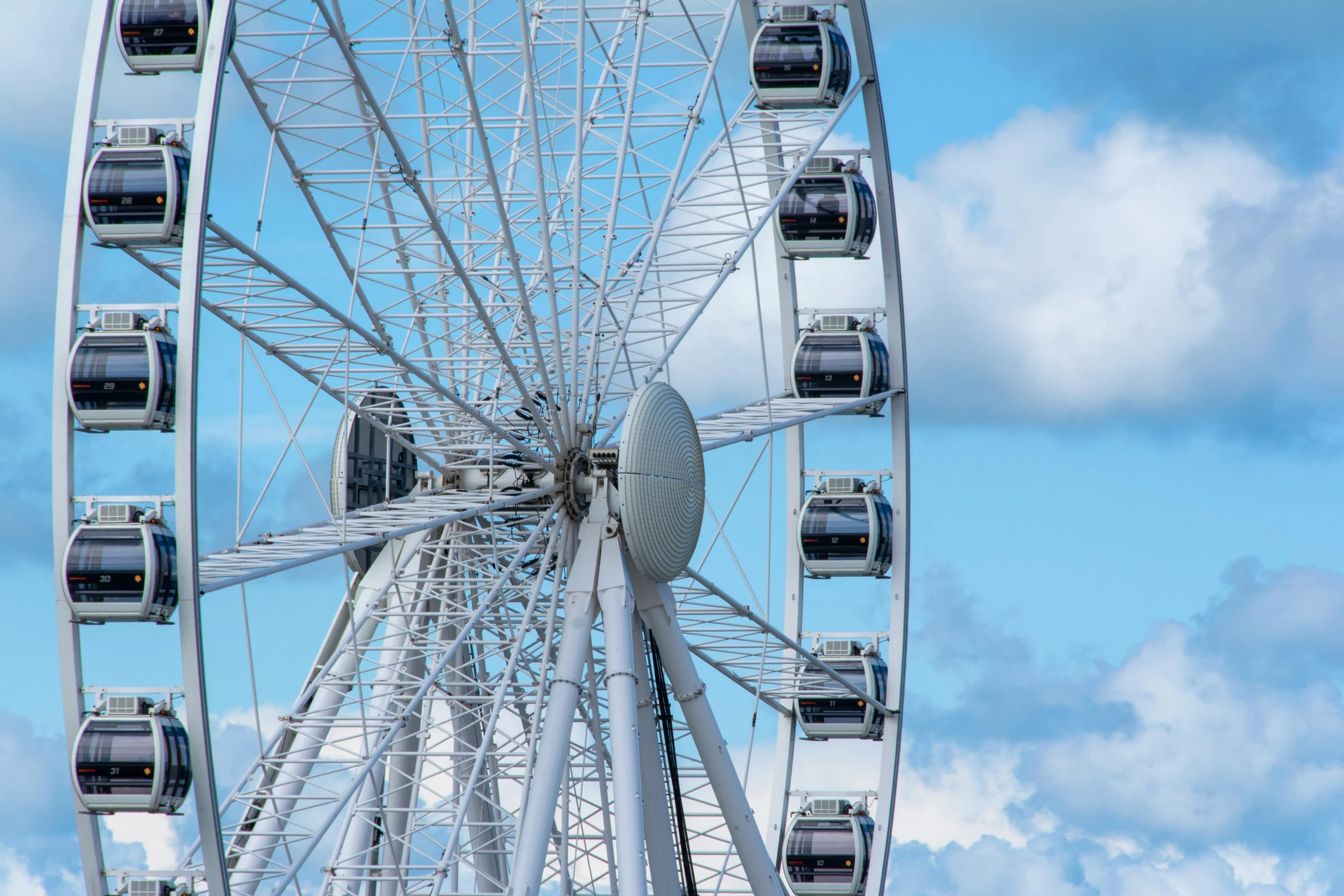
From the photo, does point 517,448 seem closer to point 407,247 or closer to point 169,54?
point 407,247

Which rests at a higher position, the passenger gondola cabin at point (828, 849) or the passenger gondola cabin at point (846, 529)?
the passenger gondola cabin at point (846, 529)

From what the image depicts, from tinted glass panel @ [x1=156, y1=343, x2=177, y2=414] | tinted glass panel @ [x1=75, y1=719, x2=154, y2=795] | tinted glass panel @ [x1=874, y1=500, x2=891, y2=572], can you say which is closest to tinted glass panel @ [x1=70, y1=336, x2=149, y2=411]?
tinted glass panel @ [x1=156, y1=343, x2=177, y2=414]

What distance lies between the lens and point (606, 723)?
117 ft

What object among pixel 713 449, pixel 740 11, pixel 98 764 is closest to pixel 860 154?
pixel 740 11

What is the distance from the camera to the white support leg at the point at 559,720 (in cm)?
3186

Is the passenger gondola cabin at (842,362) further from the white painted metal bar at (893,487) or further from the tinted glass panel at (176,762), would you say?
the tinted glass panel at (176,762)

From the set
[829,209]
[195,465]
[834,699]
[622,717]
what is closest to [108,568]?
[195,465]

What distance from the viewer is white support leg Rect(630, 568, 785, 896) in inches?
1405

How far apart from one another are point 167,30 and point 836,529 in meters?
16.3

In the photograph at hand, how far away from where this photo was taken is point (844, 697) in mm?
41312

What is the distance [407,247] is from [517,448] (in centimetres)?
377

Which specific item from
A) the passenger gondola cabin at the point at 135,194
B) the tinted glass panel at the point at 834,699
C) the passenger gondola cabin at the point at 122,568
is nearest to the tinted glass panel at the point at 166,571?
the passenger gondola cabin at the point at 122,568

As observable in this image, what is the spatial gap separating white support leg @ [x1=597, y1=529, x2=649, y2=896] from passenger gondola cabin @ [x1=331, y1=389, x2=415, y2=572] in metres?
5.10

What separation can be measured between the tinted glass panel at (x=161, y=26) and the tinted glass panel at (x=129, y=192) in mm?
1460
